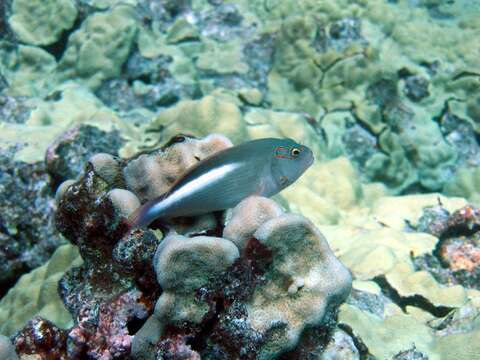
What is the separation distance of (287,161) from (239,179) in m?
0.34

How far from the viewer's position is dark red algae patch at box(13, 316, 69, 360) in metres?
2.39

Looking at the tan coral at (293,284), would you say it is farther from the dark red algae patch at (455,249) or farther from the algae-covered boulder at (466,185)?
the algae-covered boulder at (466,185)

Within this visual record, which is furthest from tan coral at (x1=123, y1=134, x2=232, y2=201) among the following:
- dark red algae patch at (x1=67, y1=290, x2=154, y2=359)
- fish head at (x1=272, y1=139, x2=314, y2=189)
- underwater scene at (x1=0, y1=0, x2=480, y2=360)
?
dark red algae patch at (x1=67, y1=290, x2=154, y2=359)

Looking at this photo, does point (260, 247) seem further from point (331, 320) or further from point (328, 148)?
point (328, 148)

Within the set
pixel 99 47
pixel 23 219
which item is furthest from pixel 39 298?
pixel 99 47

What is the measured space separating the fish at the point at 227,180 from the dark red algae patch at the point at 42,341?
30.1 inches

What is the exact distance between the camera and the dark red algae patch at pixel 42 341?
7.84 ft

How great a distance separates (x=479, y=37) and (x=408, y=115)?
176cm

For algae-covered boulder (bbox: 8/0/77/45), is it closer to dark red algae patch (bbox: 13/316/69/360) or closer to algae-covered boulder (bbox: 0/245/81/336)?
algae-covered boulder (bbox: 0/245/81/336)

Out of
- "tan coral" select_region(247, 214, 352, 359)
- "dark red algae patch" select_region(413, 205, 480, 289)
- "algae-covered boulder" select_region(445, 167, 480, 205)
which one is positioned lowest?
"algae-covered boulder" select_region(445, 167, 480, 205)

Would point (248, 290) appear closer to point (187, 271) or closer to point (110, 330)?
point (187, 271)

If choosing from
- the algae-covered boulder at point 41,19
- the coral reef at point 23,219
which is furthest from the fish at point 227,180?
the algae-covered boulder at point 41,19

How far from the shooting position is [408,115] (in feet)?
20.3

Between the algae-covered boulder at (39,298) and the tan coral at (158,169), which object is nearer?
the tan coral at (158,169)
